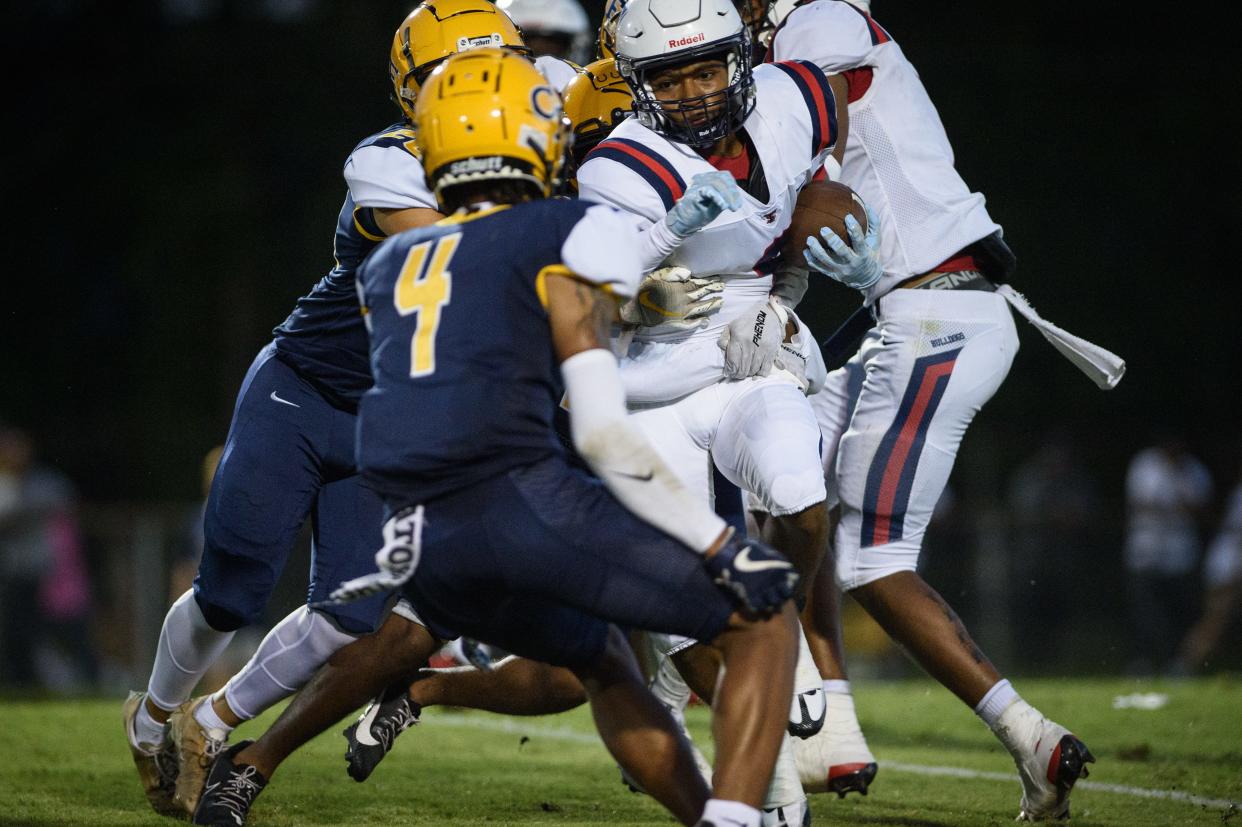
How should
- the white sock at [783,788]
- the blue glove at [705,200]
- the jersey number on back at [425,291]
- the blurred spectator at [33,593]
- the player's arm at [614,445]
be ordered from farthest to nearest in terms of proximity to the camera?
the blurred spectator at [33,593] < the blue glove at [705,200] < the white sock at [783,788] < the jersey number on back at [425,291] < the player's arm at [614,445]

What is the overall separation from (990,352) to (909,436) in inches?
14.5

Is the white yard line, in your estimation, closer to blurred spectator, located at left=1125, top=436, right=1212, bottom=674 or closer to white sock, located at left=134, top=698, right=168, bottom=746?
white sock, located at left=134, top=698, right=168, bottom=746

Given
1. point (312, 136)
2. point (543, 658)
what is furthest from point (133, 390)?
point (543, 658)

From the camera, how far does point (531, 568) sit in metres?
3.21

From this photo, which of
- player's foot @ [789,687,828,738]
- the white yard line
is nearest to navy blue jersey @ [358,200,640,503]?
player's foot @ [789,687,828,738]

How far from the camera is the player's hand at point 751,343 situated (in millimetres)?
4379

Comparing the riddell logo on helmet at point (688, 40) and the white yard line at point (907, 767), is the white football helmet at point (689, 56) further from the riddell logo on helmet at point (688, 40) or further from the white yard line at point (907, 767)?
the white yard line at point (907, 767)

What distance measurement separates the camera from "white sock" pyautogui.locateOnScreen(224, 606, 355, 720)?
180 inches

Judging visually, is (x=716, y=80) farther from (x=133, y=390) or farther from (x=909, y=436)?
(x=133, y=390)

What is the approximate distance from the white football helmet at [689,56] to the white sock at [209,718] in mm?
2121

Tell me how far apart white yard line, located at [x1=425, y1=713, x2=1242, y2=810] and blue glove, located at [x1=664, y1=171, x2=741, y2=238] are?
2.27m

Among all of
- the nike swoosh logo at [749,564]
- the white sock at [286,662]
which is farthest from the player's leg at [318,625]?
the nike swoosh logo at [749,564]

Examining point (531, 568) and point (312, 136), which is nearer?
point (531, 568)

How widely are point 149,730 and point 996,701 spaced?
2523mm
